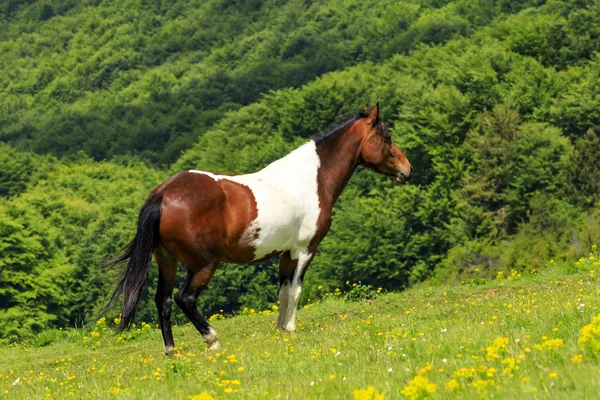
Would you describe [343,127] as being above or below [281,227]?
above

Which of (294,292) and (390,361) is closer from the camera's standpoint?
(390,361)

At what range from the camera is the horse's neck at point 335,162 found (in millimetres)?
14961

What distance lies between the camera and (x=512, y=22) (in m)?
119

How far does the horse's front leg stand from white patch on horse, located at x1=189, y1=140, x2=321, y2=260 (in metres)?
0.12

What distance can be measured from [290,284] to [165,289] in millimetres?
2099

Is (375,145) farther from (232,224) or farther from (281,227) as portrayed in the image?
(232,224)

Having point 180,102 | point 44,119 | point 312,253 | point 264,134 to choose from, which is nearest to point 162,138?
point 180,102

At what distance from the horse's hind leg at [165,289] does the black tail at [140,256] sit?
0.24m

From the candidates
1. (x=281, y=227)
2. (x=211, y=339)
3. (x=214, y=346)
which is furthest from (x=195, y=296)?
(x=281, y=227)

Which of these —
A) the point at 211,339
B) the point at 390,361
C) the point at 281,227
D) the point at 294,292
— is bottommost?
the point at 294,292

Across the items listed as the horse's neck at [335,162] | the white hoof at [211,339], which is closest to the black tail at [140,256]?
the white hoof at [211,339]

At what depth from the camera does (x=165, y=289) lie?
13.3 m

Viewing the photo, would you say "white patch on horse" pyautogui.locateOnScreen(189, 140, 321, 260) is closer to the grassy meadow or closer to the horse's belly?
the horse's belly

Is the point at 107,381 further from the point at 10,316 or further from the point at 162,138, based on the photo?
the point at 162,138
